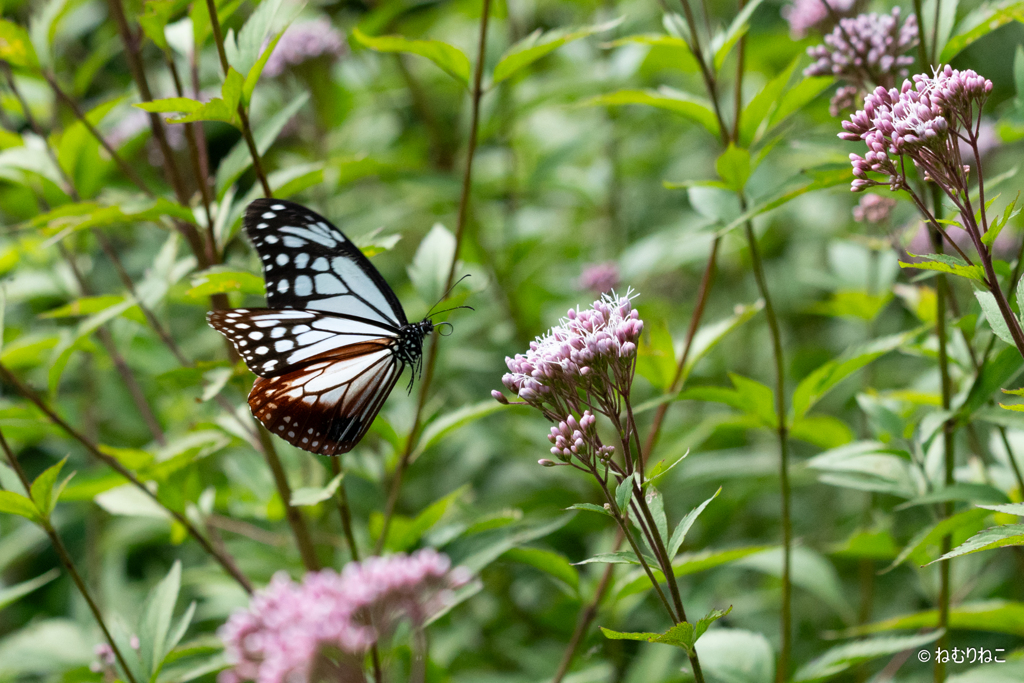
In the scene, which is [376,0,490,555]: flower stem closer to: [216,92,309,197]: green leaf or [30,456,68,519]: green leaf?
[216,92,309,197]: green leaf

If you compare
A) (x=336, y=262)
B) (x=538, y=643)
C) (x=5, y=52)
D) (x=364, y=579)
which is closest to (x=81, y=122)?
(x=5, y=52)

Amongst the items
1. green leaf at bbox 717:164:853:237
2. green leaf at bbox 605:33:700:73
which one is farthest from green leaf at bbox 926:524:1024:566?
green leaf at bbox 605:33:700:73

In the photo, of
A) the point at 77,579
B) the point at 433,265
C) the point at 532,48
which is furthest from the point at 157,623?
the point at 532,48

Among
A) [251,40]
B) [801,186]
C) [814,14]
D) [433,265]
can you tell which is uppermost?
[251,40]

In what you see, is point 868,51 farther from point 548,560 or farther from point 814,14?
point 548,560

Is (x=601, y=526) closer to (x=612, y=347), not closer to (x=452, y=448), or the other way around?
(x=452, y=448)

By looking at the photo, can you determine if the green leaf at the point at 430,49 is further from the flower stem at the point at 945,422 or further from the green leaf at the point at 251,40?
the flower stem at the point at 945,422
